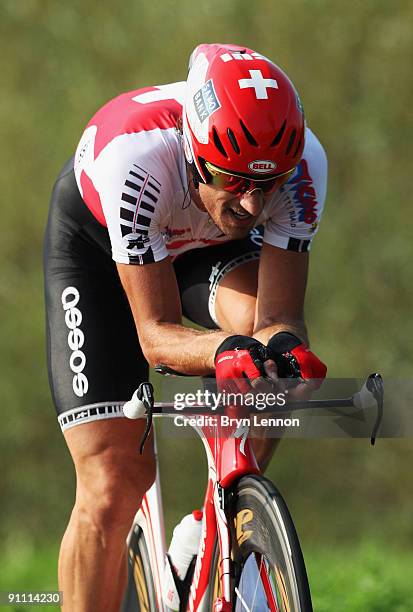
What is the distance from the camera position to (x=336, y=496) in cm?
881

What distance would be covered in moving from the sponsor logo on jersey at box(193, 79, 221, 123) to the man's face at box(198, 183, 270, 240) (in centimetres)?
21

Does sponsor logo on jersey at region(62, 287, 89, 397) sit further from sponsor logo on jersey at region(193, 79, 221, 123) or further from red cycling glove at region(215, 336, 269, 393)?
red cycling glove at region(215, 336, 269, 393)

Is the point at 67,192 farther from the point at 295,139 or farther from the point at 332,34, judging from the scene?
the point at 332,34

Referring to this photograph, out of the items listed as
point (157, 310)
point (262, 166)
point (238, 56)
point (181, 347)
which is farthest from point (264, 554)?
point (238, 56)

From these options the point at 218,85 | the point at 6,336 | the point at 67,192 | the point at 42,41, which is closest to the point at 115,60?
the point at 42,41

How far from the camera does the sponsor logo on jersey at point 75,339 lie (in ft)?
12.9

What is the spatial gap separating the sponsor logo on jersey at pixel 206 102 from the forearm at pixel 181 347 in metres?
0.61

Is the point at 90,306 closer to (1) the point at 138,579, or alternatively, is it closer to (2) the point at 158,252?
(2) the point at 158,252

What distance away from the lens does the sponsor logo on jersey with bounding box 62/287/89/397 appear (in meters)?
3.92

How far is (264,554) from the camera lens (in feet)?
10.2

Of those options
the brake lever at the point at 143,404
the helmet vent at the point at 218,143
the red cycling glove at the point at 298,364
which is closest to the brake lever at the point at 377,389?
the red cycling glove at the point at 298,364

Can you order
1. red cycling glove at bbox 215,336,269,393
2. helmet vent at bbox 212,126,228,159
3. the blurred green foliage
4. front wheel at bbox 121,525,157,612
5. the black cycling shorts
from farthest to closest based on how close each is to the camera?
the blurred green foliage
front wheel at bbox 121,525,157,612
the black cycling shorts
helmet vent at bbox 212,126,228,159
red cycling glove at bbox 215,336,269,393

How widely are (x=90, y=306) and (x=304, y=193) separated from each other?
81 centimetres

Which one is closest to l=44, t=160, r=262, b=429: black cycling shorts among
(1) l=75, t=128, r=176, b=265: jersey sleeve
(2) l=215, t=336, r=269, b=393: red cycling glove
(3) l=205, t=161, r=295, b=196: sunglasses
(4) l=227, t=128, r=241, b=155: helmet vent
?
(1) l=75, t=128, r=176, b=265: jersey sleeve
